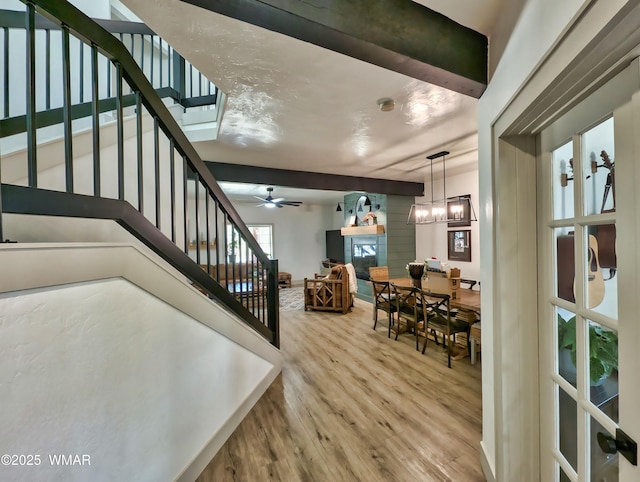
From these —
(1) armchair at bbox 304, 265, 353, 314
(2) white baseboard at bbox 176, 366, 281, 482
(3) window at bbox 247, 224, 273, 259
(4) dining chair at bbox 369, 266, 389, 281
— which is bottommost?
(2) white baseboard at bbox 176, 366, 281, 482

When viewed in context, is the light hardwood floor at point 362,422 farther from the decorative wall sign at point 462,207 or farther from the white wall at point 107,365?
the decorative wall sign at point 462,207

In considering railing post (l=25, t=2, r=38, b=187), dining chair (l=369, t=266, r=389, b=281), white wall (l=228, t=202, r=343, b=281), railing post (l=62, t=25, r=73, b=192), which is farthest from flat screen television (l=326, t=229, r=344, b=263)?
railing post (l=25, t=2, r=38, b=187)

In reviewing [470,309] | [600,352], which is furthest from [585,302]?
[470,309]

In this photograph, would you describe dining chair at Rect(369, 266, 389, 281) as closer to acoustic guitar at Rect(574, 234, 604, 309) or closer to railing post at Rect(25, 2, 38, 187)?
acoustic guitar at Rect(574, 234, 604, 309)

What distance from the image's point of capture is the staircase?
87 centimetres

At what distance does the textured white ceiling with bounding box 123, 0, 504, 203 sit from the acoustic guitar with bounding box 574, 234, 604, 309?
121 cm

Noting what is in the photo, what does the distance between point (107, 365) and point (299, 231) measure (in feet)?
25.1

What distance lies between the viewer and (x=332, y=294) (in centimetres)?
521

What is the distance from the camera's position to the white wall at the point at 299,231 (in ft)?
27.3

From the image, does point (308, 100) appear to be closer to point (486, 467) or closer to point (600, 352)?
point (600, 352)

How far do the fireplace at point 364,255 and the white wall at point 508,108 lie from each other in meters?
4.51

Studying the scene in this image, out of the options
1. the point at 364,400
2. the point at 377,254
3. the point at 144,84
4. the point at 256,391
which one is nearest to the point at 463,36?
the point at 144,84

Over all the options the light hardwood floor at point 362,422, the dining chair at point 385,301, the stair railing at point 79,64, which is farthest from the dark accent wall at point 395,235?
the stair railing at point 79,64

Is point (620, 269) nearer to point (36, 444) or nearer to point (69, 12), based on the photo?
point (36, 444)
